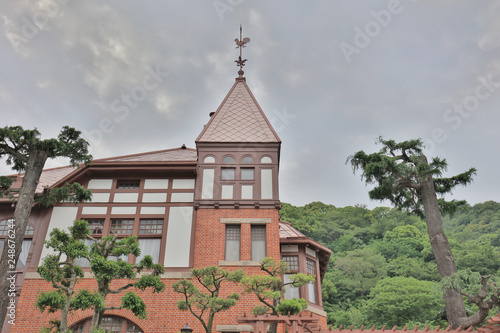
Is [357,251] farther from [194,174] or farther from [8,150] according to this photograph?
[8,150]

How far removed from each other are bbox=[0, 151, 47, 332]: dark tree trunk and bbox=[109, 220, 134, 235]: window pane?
3974mm

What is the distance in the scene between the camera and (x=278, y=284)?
11.6 metres

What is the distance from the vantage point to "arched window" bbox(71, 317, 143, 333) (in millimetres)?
13859

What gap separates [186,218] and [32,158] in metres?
5.97

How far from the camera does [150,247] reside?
15.4 metres

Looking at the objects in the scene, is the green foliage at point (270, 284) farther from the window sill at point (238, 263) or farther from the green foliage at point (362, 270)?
the green foliage at point (362, 270)

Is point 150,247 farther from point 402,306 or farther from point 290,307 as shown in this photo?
point 402,306

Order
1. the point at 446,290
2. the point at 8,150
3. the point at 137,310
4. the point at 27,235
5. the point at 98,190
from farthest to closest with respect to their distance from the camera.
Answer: the point at 98,190, the point at 27,235, the point at 8,150, the point at 446,290, the point at 137,310

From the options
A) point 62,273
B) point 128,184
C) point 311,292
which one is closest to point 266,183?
point 311,292

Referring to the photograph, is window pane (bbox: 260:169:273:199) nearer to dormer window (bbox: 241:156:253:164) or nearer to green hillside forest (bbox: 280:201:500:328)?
dormer window (bbox: 241:156:253:164)

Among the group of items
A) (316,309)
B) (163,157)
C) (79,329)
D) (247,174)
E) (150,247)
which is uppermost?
(163,157)

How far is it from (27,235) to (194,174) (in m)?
7.04

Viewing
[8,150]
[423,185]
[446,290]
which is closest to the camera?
[446,290]

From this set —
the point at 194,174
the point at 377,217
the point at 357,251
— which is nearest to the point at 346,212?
the point at 377,217
